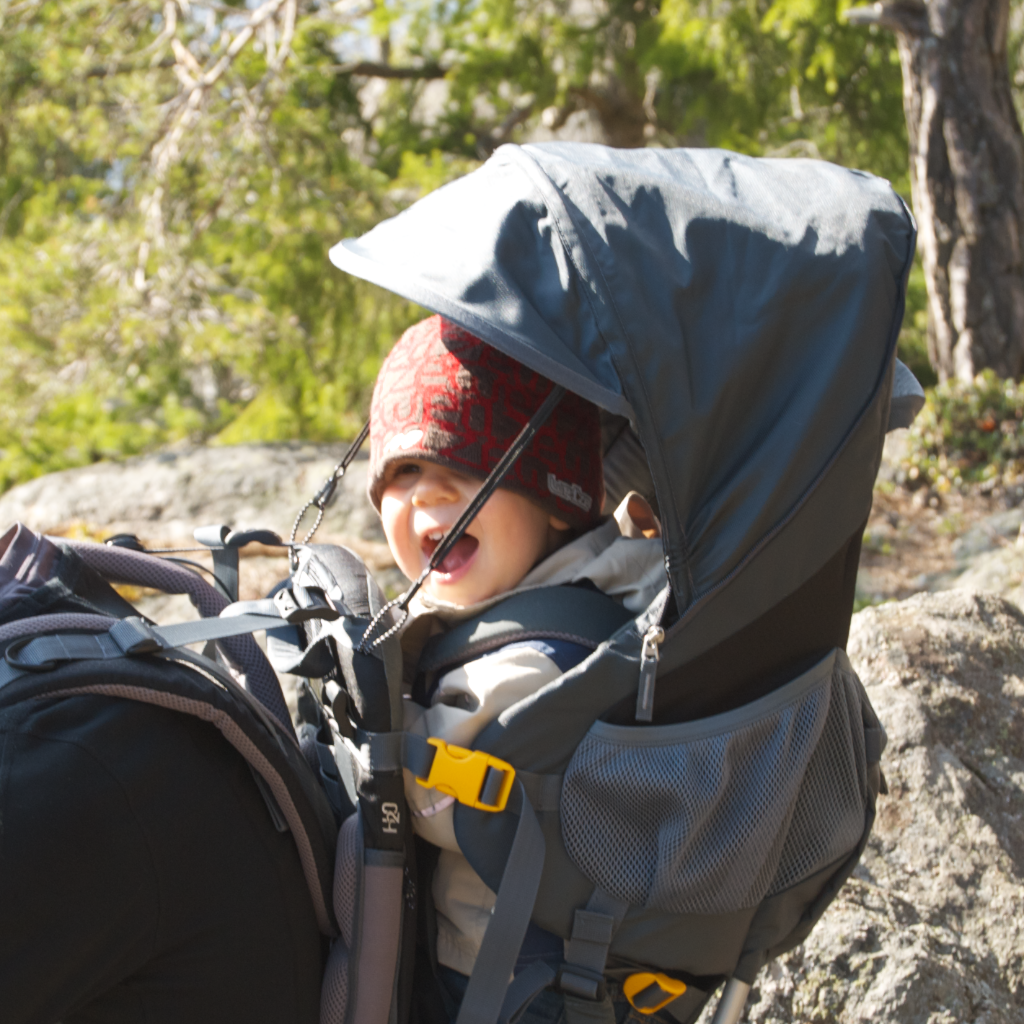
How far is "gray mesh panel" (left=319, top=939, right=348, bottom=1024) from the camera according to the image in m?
1.36

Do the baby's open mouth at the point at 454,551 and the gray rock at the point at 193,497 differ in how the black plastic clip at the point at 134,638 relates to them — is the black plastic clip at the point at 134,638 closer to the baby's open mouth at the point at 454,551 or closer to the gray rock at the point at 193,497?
the baby's open mouth at the point at 454,551

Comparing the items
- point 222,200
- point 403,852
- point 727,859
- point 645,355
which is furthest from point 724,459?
point 222,200

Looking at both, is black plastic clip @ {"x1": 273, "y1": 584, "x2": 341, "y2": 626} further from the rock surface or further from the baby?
the rock surface

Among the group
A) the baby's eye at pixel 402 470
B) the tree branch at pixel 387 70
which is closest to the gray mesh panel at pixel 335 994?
the baby's eye at pixel 402 470

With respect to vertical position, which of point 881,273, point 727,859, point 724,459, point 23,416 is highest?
point 881,273

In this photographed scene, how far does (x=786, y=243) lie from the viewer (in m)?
1.39

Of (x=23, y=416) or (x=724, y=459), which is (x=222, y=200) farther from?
(x=724, y=459)

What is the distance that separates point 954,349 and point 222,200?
16.1 feet

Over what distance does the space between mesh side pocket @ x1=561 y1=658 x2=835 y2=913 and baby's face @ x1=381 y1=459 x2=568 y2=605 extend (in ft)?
1.23

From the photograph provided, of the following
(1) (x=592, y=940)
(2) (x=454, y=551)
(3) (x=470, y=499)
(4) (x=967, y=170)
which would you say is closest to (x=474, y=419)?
(3) (x=470, y=499)

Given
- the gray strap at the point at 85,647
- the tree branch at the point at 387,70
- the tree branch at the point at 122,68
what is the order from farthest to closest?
the tree branch at the point at 387,70 → the tree branch at the point at 122,68 → the gray strap at the point at 85,647

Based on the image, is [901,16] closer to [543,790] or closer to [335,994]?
[543,790]

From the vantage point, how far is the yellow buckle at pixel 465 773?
1.37 metres

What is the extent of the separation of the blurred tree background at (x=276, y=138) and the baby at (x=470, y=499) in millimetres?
4985
